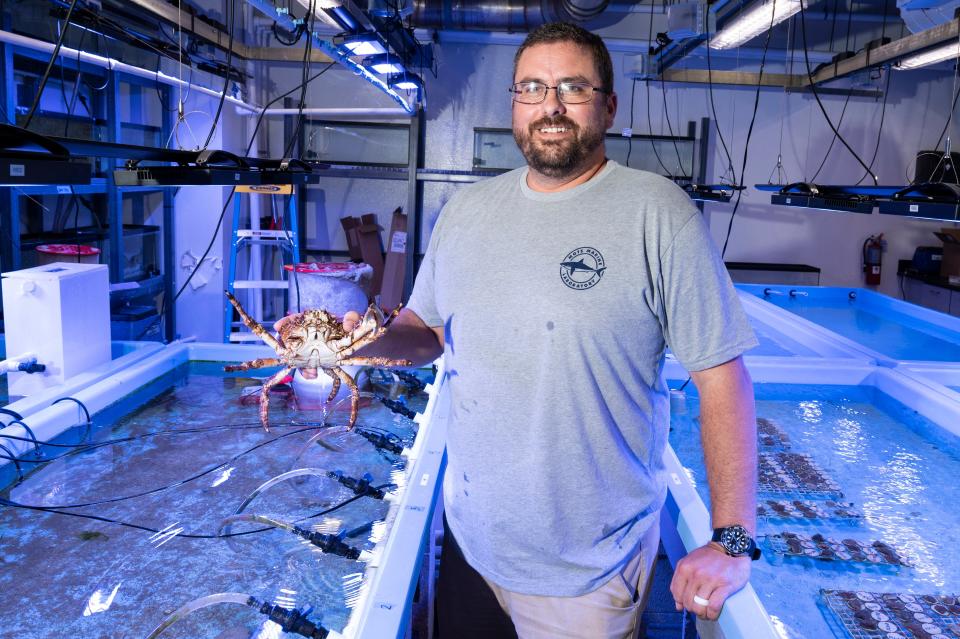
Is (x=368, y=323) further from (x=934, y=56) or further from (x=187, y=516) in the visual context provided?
(x=934, y=56)

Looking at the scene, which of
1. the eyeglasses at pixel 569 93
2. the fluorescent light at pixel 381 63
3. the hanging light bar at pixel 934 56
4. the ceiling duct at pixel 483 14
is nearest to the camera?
the eyeglasses at pixel 569 93

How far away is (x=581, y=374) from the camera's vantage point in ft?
4.56

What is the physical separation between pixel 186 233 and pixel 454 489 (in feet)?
19.4

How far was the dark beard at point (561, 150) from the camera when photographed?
4.78 ft

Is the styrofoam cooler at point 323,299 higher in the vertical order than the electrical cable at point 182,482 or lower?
higher

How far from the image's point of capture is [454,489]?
1601mm

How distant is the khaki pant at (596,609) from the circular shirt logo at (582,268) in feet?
1.67

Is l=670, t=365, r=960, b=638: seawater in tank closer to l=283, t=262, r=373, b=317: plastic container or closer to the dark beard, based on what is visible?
the dark beard

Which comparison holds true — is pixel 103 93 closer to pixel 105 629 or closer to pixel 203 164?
pixel 203 164

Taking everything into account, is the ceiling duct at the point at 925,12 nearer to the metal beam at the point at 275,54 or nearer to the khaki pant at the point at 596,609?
the khaki pant at the point at 596,609

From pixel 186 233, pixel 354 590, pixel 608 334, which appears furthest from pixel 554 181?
pixel 186 233

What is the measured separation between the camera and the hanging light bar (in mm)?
4778

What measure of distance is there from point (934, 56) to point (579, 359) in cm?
531

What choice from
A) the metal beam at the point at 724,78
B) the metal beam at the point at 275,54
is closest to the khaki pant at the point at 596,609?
the metal beam at the point at 275,54
